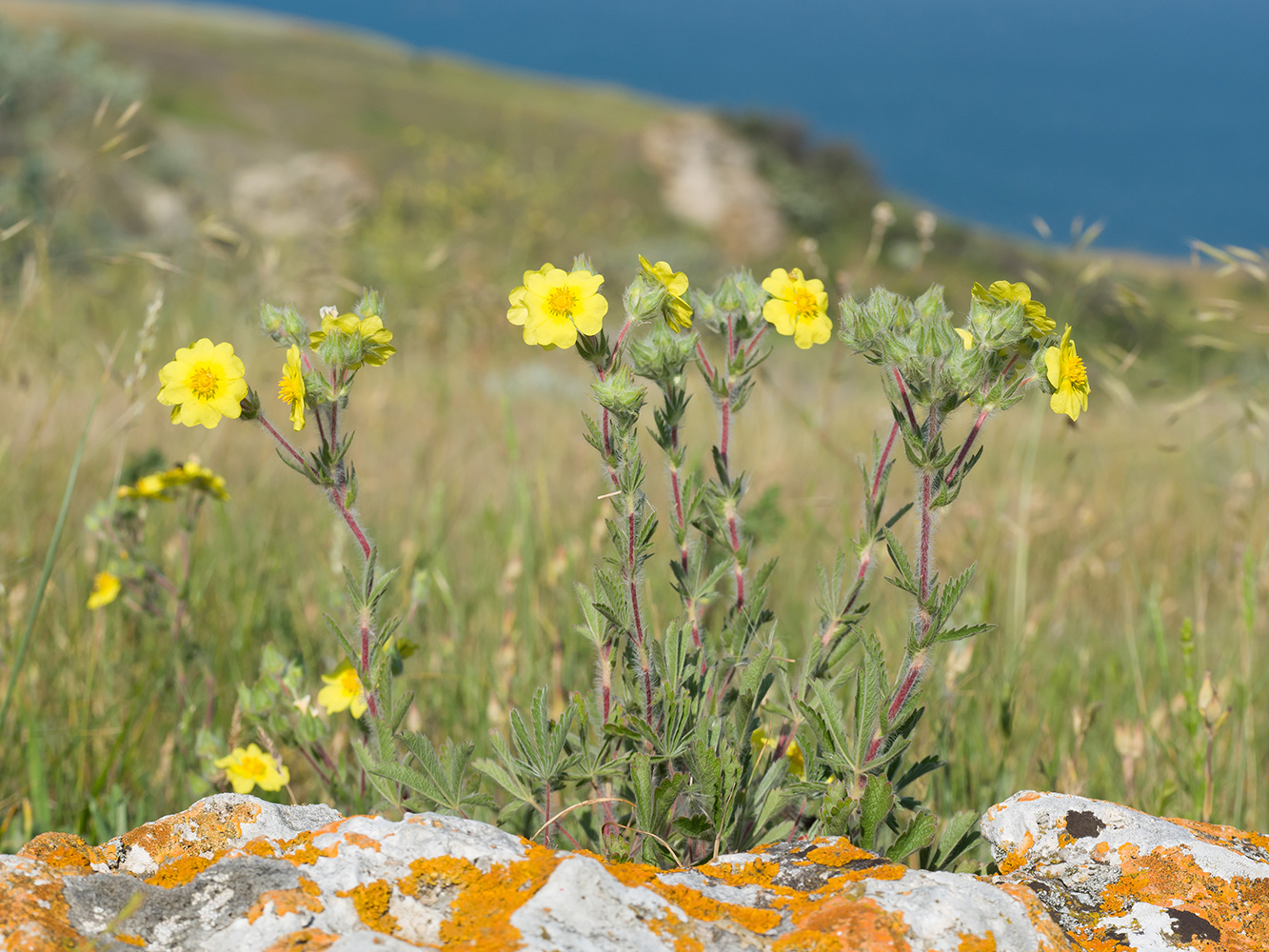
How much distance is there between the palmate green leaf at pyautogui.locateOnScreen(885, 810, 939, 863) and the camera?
1261 millimetres

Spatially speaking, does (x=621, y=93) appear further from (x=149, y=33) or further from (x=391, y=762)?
(x=391, y=762)

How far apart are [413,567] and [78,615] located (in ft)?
2.83

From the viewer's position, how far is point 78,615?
245cm

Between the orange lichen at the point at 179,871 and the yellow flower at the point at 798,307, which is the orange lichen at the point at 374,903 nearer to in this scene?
the orange lichen at the point at 179,871

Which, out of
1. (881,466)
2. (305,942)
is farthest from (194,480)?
(881,466)

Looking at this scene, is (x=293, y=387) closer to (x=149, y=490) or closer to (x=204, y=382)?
(x=204, y=382)

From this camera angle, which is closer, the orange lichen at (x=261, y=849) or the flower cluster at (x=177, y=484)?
the orange lichen at (x=261, y=849)

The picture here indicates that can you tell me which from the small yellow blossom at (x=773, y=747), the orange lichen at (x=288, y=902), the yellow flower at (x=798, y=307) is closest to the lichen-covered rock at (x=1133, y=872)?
the small yellow blossom at (x=773, y=747)

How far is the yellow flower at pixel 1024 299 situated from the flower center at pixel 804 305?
277mm

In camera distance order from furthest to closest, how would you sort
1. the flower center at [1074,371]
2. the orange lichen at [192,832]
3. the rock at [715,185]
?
1. the rock at [715,185]
2. the flower center at [1074,371]
3. the orange lichen at [192,832]

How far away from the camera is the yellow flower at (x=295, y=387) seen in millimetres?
1280

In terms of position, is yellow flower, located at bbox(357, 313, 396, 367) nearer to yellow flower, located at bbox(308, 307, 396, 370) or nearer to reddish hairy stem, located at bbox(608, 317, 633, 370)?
yellow flower, located at bbox(308, 307, 396, 370)

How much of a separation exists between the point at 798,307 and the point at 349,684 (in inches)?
40.6

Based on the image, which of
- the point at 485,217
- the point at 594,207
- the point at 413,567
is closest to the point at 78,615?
the point at 413,567
